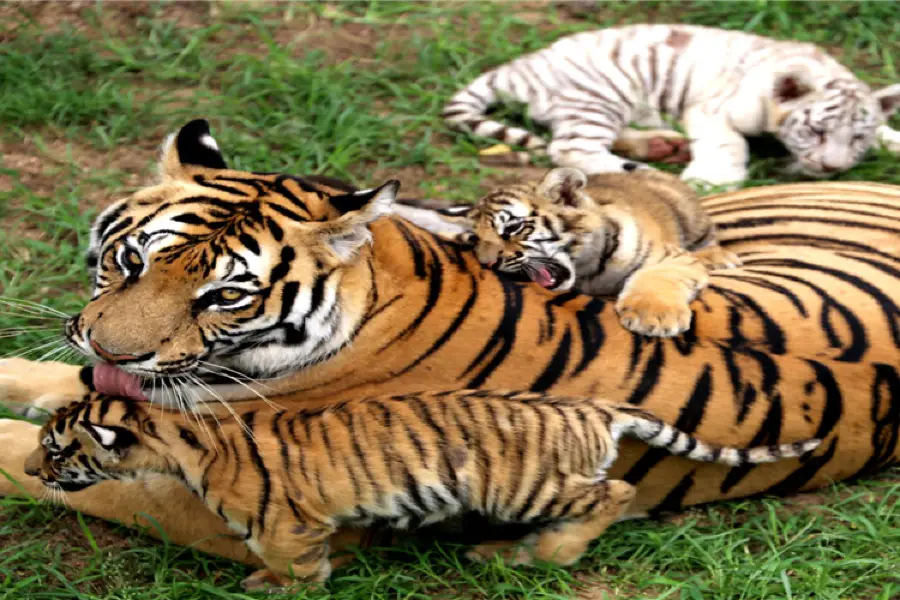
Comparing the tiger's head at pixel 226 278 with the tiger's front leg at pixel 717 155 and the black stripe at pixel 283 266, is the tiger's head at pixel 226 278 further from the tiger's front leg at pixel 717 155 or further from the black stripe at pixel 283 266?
the tiger's front leg at pixel 717 155

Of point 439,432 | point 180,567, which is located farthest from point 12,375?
point 439,432

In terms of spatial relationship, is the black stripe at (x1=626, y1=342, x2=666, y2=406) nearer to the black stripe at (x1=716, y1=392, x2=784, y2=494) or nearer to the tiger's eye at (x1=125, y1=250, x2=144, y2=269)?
the black stripe at (x1=716, y1=392, x2=784, y2=494)

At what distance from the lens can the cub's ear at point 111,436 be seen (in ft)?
8.67

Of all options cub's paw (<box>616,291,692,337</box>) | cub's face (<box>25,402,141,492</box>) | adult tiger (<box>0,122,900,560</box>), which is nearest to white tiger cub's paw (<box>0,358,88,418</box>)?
adult tiger (<box>0,122,900,560</box>)

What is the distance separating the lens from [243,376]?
2.75 m

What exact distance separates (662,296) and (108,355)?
1400 mm

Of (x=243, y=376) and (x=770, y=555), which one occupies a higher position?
(x=243, y=376)

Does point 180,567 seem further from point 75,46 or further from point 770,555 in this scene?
point 75,46

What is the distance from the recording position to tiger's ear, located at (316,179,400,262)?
2721mm

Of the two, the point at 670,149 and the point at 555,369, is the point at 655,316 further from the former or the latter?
the point at 670,149

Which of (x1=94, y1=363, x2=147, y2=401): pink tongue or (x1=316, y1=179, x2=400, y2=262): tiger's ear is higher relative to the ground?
(x1=316, y1=179, x2=400, y2=262): tiger's ear

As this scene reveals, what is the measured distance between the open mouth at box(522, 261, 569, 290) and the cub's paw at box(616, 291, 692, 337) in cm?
40

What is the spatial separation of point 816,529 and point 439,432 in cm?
104

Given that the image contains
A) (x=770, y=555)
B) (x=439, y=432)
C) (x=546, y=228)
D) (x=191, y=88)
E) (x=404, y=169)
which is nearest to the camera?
(x=439, y=432)
